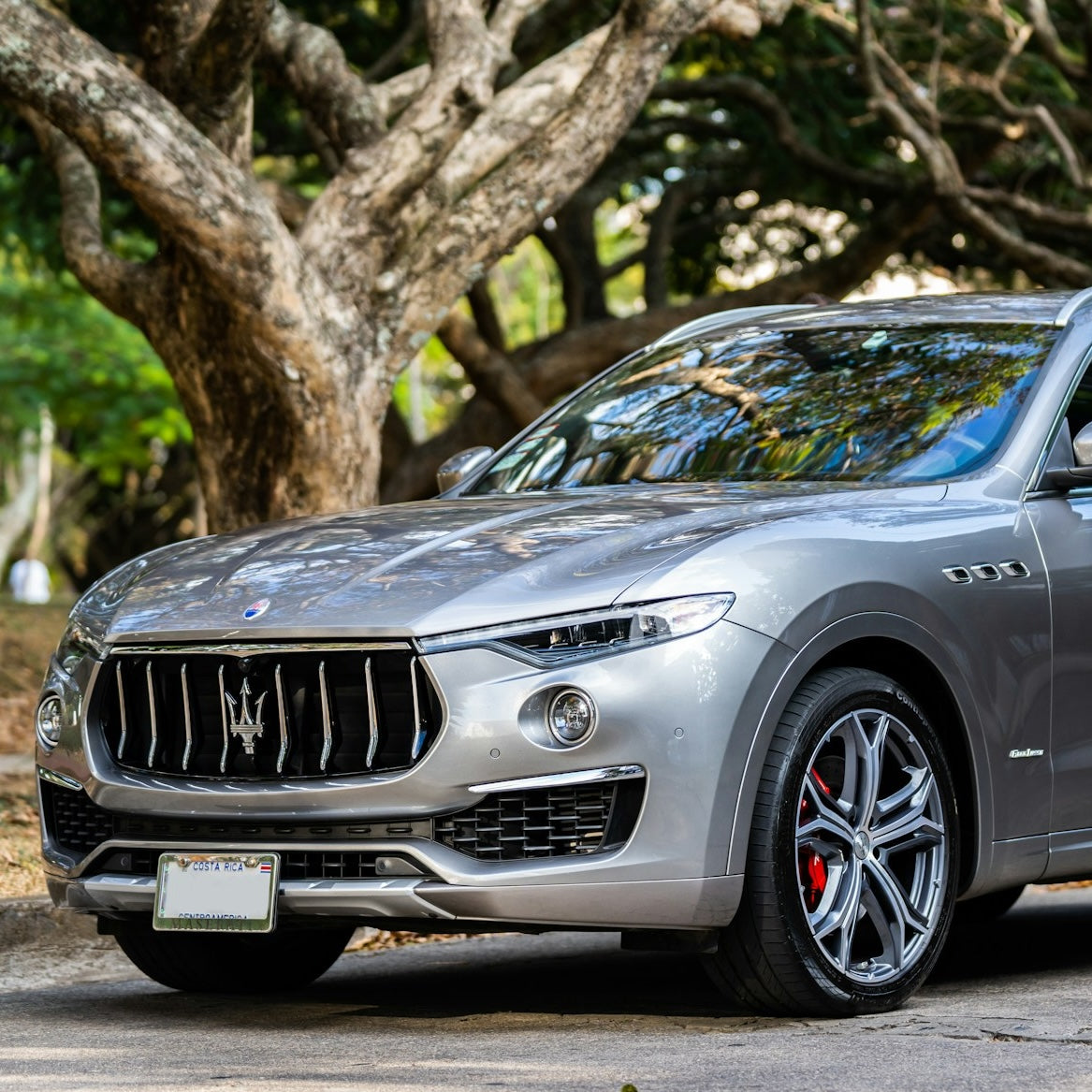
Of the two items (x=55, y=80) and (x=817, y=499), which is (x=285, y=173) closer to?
(x=55, y=80)

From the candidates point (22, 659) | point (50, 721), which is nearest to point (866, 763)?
point (50, 721)

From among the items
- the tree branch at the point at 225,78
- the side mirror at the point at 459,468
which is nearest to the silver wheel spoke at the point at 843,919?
the side mirror at the point at 459,468

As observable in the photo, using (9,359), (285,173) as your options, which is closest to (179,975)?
(285,173)

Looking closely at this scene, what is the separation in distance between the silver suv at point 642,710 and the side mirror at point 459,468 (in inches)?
30.2

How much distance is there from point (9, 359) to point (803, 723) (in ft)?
84.6

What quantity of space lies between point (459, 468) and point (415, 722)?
2033 mm

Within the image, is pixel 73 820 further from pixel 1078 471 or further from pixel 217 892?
pixel 1078 471

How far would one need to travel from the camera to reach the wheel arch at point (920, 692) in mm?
4730

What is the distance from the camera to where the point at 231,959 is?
19.0 ft

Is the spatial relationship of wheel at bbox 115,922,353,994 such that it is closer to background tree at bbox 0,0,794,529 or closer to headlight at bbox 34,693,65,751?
headlight at bbox 34,693,65,751

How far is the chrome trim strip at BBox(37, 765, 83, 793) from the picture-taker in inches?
202

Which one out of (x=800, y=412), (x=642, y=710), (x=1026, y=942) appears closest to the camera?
(x=642, y=710)

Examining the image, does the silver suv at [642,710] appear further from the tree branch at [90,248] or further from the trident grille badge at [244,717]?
the tree branch at [90,248]

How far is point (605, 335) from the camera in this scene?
15.8m
